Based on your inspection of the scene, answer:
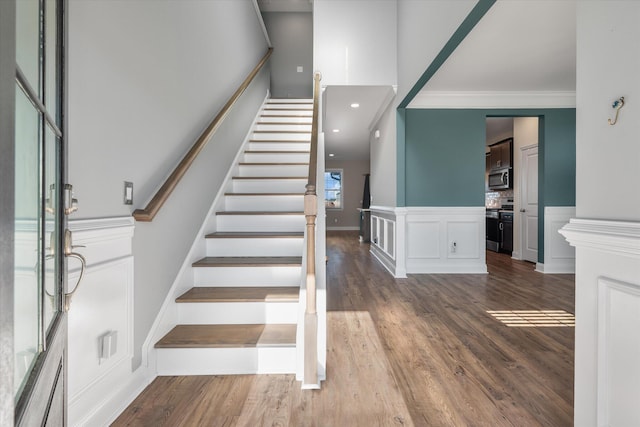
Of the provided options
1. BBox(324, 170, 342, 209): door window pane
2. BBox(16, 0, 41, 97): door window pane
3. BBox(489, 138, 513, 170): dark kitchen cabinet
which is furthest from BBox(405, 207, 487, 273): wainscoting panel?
BBox(324, 170, 342, 209): door window pane

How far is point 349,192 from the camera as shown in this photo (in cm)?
1051

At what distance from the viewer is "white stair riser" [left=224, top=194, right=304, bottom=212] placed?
283 centimetres

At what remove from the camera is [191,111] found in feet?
7.27

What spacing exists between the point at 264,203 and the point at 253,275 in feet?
2.96

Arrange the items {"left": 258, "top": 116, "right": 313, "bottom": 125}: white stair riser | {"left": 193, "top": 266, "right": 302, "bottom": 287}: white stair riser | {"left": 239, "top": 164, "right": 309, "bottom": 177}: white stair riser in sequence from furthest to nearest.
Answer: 1. {"left": 258, "top": 116, "right": 313, "bottom": 125}: white stair riser
2. {"left": 239, "top": 164, "right": 309, "bottom": 177}: white stair riser
3. {"left": 193, "top": 266, "right": 302, "bottom": 287}: white stair riser

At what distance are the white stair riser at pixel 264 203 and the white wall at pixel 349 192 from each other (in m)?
7.56

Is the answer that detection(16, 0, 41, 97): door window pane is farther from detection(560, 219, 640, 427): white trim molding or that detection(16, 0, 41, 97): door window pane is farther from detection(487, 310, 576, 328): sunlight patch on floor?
detection(487, 310, 576, 328): sunlight patch on floor

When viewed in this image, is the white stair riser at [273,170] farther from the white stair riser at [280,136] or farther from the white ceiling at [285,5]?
the white ceiling at [285,5]

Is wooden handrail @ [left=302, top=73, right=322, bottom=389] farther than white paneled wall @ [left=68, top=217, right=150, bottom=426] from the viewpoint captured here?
Yes

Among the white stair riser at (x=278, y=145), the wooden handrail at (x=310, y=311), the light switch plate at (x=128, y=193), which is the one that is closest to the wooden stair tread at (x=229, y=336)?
the wooden handrail at (x=310, y=311)

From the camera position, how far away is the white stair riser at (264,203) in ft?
9.28

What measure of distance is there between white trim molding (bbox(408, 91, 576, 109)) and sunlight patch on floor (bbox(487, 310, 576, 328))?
2.78 meters

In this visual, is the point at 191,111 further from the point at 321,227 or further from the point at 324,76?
the point at 324,76

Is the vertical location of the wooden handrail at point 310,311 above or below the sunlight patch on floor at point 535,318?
above
